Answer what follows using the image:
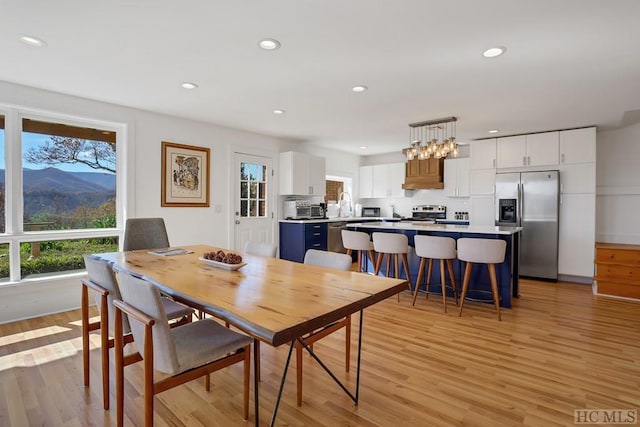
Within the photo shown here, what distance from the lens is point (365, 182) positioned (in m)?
7.55

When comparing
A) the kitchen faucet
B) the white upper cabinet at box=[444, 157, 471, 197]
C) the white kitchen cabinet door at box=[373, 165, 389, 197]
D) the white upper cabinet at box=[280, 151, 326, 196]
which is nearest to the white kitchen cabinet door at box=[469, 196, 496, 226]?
the white upper cabinet at box=[444, 157, 471, 197]

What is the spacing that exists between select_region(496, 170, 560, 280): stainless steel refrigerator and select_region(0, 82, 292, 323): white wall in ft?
12.8

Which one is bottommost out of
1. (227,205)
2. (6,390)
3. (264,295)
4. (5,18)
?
(6,390)

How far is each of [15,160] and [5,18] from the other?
1.74m

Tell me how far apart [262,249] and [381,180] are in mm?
4995

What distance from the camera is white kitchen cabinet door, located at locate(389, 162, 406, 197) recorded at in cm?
698

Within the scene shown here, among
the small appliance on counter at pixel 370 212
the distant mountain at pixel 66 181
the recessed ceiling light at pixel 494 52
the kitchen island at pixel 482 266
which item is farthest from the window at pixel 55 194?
the small appliance on counter at pixel 370 212

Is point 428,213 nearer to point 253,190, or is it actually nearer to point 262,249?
point 253,190

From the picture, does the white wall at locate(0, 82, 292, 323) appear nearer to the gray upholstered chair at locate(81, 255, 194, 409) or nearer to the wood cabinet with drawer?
the gray upholstered chair at locate(81, 255, 194, 409)

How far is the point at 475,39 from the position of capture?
231 cm

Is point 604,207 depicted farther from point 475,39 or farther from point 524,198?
point 475,39

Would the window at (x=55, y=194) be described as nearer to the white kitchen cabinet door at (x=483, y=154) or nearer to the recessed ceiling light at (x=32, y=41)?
the recessed ceiling light at (x=32, y=41)

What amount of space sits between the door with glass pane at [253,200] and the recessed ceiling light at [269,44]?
2.76m

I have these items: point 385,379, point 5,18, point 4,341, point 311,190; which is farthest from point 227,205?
point 385,379
